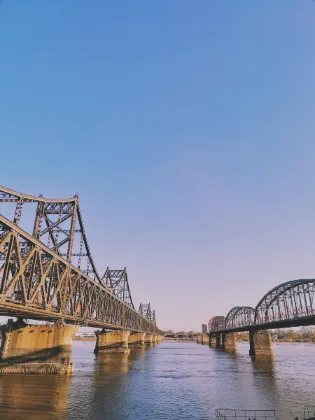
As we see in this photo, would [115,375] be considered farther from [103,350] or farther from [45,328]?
[103,350]

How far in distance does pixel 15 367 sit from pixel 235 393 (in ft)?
99.6

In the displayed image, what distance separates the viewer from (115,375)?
5200 centimetres

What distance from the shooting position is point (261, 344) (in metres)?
107

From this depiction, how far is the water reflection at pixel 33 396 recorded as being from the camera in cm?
2690

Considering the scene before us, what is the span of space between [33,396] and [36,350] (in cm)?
1477

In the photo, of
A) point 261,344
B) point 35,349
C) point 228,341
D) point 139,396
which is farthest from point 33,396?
point 228,341

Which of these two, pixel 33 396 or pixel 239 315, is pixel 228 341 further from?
pixel 33 396

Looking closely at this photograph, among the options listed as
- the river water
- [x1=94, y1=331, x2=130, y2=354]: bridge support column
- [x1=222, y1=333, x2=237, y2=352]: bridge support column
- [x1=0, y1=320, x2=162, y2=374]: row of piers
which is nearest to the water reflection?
the river water

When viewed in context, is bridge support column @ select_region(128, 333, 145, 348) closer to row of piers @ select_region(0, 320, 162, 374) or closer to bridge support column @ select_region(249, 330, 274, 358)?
bridge support column @ select_region(249, 330, 274, 358)

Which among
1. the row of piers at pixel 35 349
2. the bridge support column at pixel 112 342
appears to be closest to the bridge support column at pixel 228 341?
the bridge support column at pixel 112 342

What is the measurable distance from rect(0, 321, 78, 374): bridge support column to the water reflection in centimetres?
189

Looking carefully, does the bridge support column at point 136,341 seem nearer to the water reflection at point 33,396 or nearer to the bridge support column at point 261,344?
the bridge support column at point 261,344

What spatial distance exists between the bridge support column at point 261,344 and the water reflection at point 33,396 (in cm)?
7926

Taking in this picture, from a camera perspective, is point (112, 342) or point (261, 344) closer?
point (112, 342)
